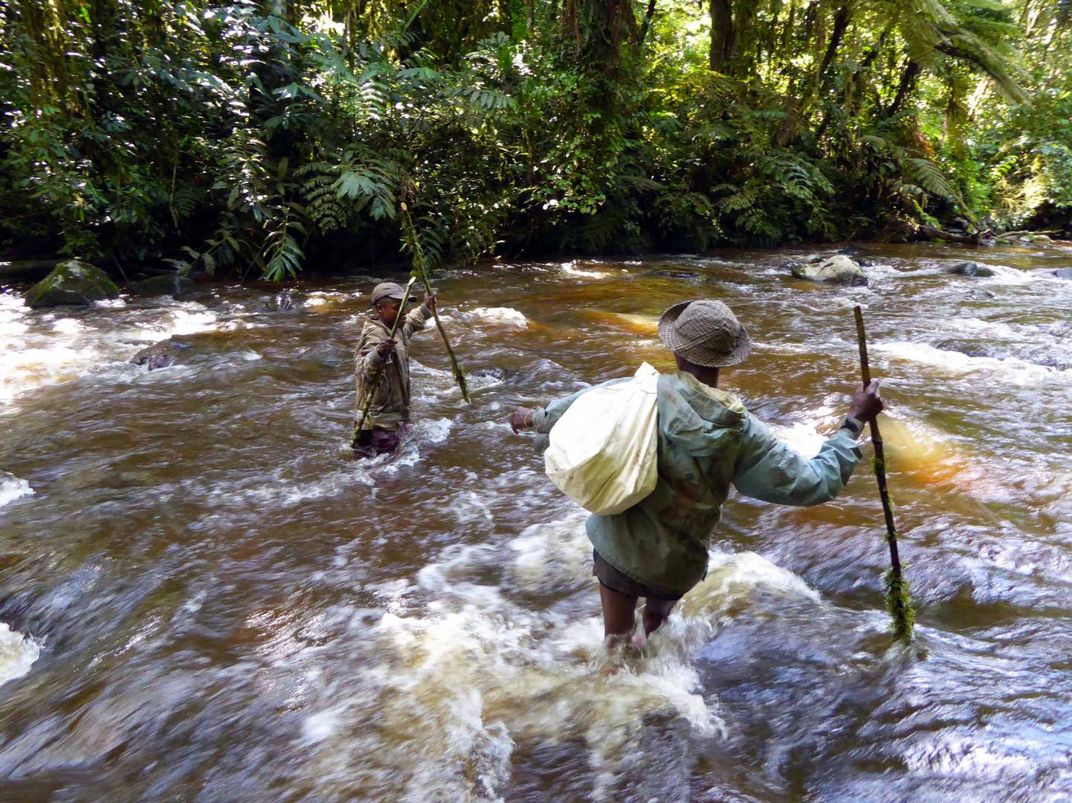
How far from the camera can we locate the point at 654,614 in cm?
290

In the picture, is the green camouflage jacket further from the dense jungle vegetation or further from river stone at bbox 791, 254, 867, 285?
river stone at bbox 791, 254, 867, 285

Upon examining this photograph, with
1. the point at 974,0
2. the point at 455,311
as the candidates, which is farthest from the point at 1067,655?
the point at 974,0

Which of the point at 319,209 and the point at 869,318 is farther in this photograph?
the point at 319,209

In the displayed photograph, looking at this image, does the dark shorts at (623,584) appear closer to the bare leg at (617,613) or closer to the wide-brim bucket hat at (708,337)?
the bare leg at (617,613)

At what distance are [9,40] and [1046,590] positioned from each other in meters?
11.4

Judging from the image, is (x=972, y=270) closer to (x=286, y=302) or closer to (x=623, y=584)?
(x=286, y=302)

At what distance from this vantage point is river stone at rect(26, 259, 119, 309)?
31.5ft

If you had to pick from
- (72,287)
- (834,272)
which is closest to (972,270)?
(834,272)

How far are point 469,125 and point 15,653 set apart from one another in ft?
35.5

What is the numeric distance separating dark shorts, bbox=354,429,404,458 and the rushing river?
0.17m

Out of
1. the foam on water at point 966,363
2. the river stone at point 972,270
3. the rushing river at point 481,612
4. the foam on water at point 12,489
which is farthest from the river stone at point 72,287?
the river stone at point 972,270

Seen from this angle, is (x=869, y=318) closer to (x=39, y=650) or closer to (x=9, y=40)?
(x=39, y=650)

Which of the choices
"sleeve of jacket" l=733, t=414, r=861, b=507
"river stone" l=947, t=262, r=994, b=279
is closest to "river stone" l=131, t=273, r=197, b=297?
"sleeve of jacket" l=733, t=414, r=861, b=507

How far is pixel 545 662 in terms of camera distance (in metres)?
3.05
